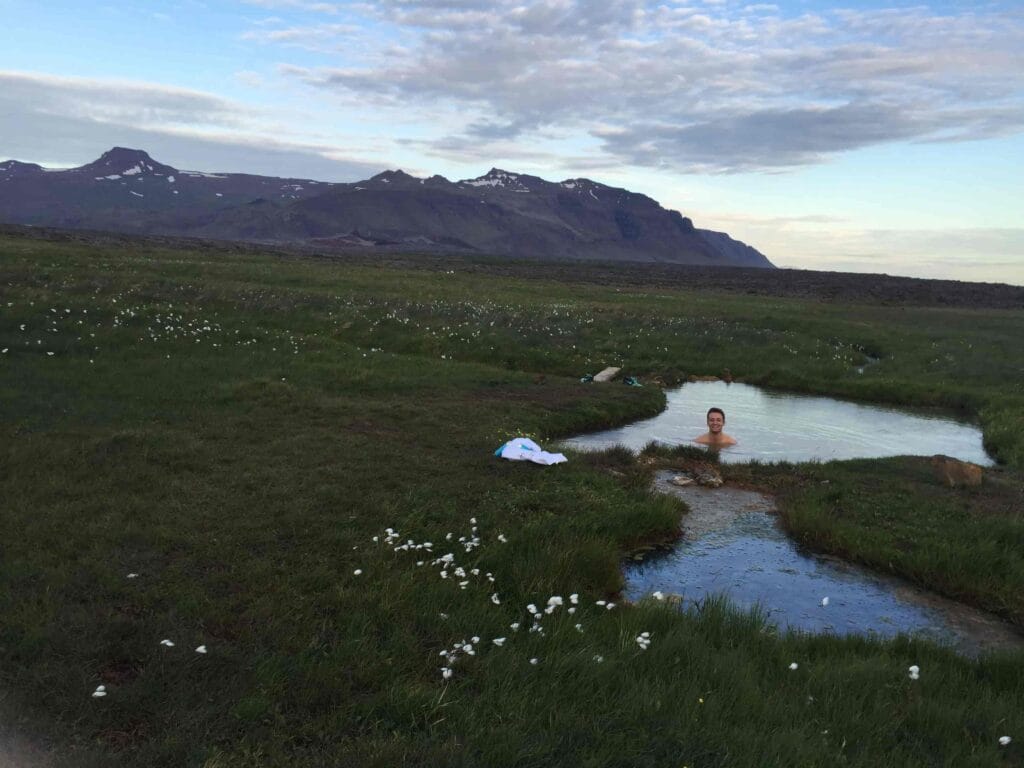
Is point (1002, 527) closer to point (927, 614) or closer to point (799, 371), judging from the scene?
point (927, 614)

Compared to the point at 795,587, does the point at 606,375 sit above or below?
above

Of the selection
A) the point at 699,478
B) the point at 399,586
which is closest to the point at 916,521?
the point at 699,478

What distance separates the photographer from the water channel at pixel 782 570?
8.41 m

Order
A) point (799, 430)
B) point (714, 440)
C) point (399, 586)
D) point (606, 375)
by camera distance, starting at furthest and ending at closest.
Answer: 1. point (606, 375)
2. point (799, 430)
3. point (714, 440)
4. point (399, 586)

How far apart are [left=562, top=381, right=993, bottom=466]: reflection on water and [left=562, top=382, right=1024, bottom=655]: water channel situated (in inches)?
2.4

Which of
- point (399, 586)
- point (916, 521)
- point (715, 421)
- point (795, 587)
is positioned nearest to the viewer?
point (399, 586)

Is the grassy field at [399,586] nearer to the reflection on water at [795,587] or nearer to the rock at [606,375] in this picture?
the reflection on water at [795,587]

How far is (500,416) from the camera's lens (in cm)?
1644

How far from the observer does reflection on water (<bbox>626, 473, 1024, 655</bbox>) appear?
27.3 ft

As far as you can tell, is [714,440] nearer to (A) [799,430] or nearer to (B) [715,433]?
(B) [715,433]

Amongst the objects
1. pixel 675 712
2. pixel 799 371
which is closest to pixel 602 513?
pixel 675 712

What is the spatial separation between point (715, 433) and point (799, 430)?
3978mm

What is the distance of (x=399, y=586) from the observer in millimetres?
7395

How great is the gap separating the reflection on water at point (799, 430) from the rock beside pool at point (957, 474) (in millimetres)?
2464
